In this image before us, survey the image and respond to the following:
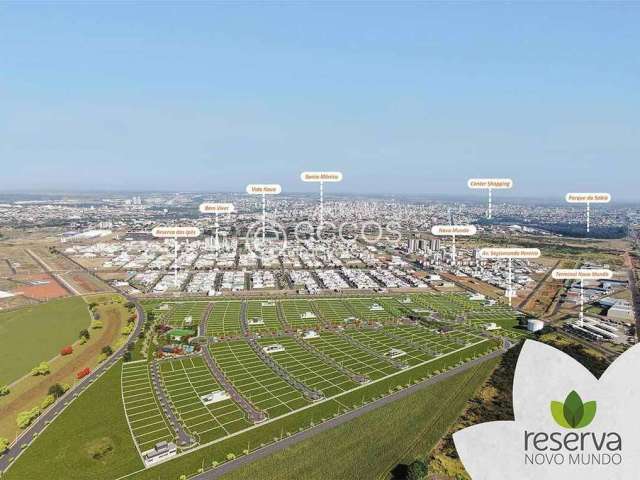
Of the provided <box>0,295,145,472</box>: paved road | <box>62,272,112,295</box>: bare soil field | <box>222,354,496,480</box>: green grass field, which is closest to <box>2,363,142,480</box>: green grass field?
<box>0,295,145,472</box>: paved road

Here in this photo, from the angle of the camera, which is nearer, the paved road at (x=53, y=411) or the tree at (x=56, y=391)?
the paved road at (x=53, y=411)

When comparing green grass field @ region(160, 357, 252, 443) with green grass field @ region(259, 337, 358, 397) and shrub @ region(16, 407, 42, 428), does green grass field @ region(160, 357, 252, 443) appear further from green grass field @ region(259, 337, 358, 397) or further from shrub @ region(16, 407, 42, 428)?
shrub @ region(16, 407, 42, 428)

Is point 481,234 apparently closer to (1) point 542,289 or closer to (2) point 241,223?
(1) point 542,289

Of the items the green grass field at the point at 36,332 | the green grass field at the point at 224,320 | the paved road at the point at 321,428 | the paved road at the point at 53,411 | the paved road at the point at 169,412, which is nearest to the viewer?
the paved road at the point at 321,428

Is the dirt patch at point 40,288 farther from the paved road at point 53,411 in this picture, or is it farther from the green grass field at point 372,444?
the green grass field at point 372,444

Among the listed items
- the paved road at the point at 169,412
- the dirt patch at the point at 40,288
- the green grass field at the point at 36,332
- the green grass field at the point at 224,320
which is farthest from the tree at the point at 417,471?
the dirt patch at the point at 40,288

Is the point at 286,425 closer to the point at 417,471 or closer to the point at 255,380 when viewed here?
the point at 255,380

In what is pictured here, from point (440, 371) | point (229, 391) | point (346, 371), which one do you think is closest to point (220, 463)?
point (229, 391)
